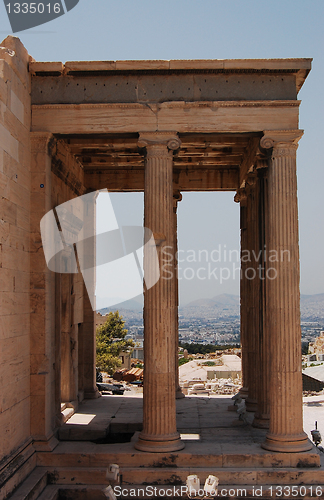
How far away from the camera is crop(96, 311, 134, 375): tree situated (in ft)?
151

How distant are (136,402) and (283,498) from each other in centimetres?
940

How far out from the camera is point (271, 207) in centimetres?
1702

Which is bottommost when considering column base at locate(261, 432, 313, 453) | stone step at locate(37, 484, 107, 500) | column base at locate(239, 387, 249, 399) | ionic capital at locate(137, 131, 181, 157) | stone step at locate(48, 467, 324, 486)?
stone step at locate(37, 484, 107, 500)

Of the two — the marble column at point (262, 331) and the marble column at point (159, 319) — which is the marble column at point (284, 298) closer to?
the marble column at point (262, 331)

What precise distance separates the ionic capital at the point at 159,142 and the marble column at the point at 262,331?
3.51 meters

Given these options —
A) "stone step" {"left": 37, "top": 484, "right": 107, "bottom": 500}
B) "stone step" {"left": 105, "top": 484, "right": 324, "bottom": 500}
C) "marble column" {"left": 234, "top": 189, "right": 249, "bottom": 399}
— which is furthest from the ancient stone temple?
"marble column" {"left": 234, "top": 189, "right": 249, "bottom": 399}

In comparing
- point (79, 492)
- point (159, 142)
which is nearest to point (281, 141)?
point (159, 142)

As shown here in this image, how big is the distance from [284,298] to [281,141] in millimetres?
5132

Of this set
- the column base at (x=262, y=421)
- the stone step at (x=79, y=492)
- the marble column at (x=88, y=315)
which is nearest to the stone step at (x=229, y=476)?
the stone step at (x=79, y=492)

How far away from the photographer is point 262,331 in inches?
784

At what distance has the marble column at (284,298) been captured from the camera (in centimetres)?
1619

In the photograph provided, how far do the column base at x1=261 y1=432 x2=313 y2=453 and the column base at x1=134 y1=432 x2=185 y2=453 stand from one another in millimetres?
2759

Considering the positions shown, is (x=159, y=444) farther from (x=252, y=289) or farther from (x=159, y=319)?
(x=252, y=289)

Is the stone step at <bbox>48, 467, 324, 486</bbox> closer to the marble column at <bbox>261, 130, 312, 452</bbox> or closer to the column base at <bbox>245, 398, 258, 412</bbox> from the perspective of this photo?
the marble column at <bbox>261, 130, 312, 452</bbox>
